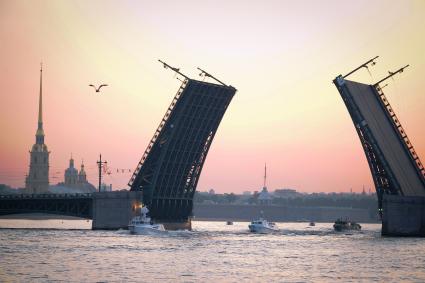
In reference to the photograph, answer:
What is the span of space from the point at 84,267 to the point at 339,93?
36271 millimetres

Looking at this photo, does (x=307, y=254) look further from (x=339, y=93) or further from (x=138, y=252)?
(x=339, y=93)

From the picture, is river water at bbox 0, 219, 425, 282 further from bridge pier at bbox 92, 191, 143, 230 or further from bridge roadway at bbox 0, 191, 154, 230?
bridge roadway at bbox 0, 191, 154, 230

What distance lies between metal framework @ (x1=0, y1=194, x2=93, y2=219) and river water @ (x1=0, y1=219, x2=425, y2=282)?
13.3 metres

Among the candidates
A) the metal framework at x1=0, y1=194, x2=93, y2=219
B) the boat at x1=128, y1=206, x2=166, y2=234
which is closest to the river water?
the boat at x1=128, y1=206, x2=166, y2=234

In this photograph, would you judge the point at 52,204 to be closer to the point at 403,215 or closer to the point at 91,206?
the point at 91,206

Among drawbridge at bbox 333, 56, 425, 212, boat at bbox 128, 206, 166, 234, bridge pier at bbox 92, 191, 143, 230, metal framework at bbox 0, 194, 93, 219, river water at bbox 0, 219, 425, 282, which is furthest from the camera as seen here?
metal framework at bbox 0, 194, 93, 219

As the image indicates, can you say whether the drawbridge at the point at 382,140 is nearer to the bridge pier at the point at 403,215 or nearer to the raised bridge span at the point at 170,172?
the bridge pier at the point at 403,215

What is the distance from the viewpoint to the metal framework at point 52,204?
101938 millimetres

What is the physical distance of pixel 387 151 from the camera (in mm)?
87188

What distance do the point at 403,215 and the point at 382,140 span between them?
6.79 m

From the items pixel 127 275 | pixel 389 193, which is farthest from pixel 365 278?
pixel 389 193

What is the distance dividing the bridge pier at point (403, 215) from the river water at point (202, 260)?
4.25 ft

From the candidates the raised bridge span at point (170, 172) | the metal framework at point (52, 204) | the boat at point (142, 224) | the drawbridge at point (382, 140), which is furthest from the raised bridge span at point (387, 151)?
the metal framework at point (52, 204)

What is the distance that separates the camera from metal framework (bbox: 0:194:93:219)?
101938 millimetres
